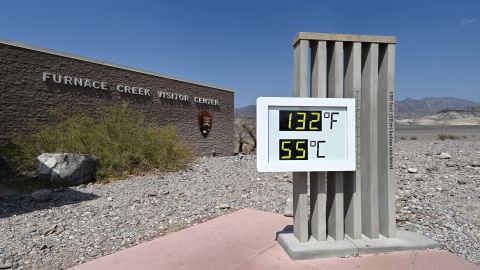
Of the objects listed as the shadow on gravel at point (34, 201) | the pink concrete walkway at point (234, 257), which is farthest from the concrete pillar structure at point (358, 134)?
the shadow on gravel at point (34, 201)

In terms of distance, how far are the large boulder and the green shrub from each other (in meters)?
0.64

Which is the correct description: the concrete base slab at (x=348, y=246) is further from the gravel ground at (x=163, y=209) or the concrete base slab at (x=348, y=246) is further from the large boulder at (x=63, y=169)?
the large boulder at (x=63, y=169)

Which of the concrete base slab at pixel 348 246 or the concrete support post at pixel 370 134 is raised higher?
the concrete support post at pixel 370 134

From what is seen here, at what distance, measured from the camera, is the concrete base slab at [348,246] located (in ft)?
11.9

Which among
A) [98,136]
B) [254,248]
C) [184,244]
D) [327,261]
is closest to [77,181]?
[98,136]

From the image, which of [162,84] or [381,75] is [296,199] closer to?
[381,75]

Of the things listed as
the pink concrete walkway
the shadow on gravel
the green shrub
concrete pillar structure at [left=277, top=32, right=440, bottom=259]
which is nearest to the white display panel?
concrete pillar structure at [left=277, top=32, right=440, bottom=259]

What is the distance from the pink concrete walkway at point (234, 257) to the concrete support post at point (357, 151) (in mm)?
435

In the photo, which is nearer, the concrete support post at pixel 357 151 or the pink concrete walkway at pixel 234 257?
the pink concrete walkway at pixel 234 257

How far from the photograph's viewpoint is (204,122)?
1983 cm

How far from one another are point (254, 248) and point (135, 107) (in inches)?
510

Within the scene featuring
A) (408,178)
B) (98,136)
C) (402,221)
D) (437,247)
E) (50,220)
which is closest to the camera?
(437,247)

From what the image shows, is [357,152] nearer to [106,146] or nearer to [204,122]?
[106,146]

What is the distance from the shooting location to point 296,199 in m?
3.91
